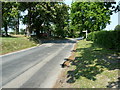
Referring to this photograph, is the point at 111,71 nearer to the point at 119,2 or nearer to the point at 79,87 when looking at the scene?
the point at 79,87

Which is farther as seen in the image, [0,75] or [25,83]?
[0,75]

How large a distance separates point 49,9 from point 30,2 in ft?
13.5

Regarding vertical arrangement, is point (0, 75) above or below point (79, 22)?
below

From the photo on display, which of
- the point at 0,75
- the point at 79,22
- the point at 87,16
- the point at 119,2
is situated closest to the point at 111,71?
the point at 119,2

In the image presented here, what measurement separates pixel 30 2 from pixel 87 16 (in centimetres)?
1701

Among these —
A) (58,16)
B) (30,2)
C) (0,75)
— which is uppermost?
(30,2)

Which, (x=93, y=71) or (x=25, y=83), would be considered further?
(x=93, y=71)

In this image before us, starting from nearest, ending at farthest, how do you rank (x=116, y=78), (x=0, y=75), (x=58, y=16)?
(x=116, y=78)
(x=0, y=75)
(x=58, y=16)

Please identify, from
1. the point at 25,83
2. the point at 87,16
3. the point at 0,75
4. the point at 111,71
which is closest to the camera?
the point at 25,83

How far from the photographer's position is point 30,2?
31.2m

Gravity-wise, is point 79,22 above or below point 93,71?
above

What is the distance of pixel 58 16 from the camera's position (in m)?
33.8

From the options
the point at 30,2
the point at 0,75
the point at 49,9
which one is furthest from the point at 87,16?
the point at 0,75

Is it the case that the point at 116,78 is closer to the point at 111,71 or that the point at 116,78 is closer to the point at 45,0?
the point at 111,71
